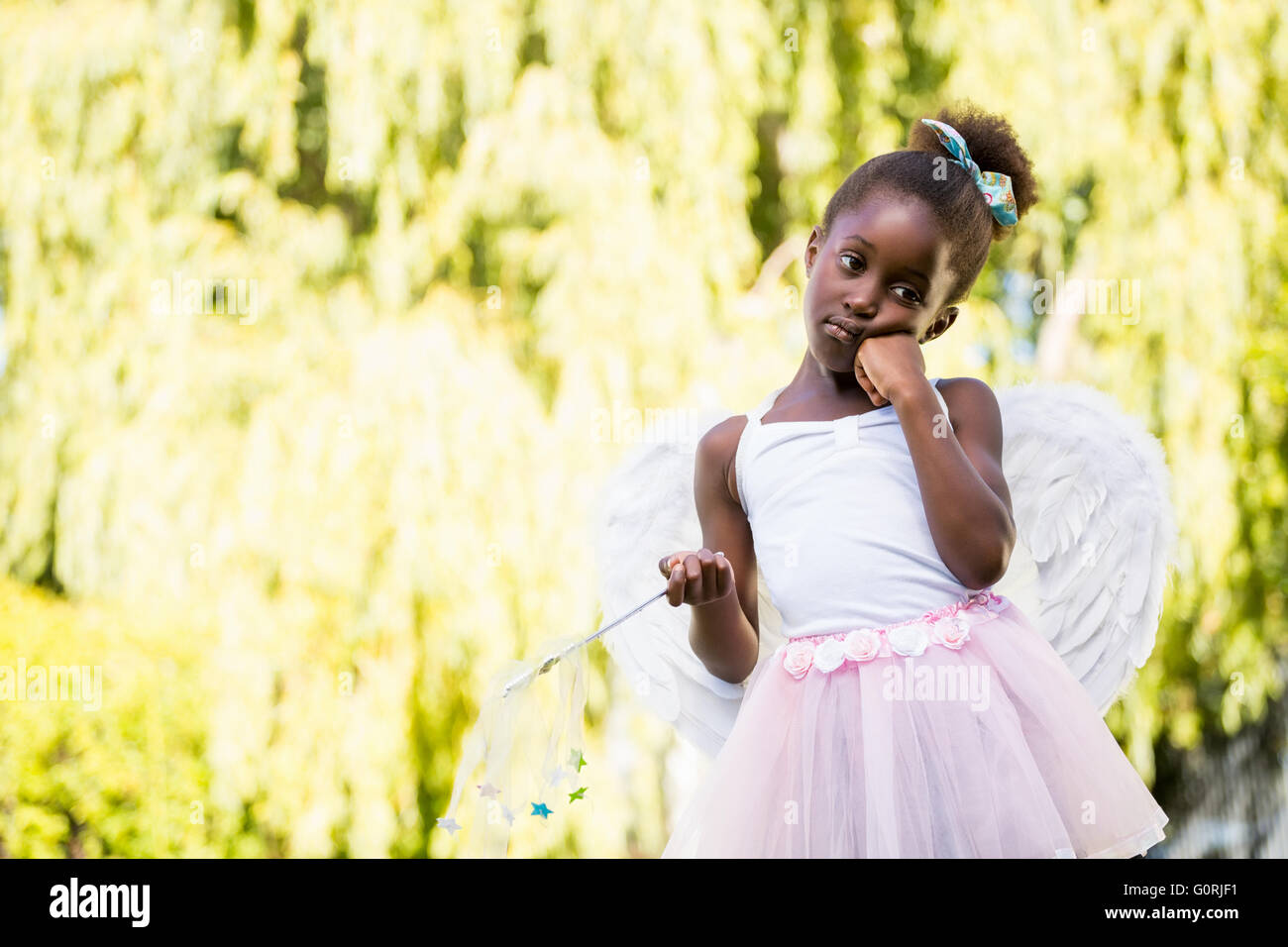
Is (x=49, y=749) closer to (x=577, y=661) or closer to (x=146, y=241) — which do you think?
(x=146, y=241)

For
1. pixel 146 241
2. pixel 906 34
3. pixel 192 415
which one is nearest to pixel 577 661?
pixel 192 415

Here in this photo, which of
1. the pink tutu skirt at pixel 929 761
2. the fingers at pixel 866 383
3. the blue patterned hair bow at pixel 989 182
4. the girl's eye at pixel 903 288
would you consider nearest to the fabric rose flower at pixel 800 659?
the pink tutu skirt at pixel 929 761

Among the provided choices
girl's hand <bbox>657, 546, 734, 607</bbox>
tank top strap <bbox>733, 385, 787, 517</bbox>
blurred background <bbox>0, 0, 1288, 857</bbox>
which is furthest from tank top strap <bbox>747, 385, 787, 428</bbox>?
blurred background <bbox>0, 0, 1288, 857</bbox>

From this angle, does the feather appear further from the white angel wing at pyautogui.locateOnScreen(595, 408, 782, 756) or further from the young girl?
the young girl

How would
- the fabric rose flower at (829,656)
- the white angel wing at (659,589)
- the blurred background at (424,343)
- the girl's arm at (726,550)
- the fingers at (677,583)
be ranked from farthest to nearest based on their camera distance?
the blurred background at (424,343), the white angel wing at (659,589), the girl's arm at (726,550), the fabric rose flower at (829,656), the fingers at (677,583)

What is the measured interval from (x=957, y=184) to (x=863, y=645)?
53 centimetres

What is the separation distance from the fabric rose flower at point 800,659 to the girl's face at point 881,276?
32cm

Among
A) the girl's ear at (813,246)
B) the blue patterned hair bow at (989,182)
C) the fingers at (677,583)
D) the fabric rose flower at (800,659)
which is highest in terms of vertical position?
the blue patterned hair bow at (989,182)

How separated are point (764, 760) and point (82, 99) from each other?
3.55 meters

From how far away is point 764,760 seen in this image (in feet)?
4.13

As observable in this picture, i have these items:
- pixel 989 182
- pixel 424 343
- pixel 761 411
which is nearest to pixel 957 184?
pixel 989 182

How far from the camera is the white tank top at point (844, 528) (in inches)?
49.8

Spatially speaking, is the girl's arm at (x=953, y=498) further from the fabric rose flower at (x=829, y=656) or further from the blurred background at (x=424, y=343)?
the blurred background at (x=424, y=343)

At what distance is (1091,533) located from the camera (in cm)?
146
